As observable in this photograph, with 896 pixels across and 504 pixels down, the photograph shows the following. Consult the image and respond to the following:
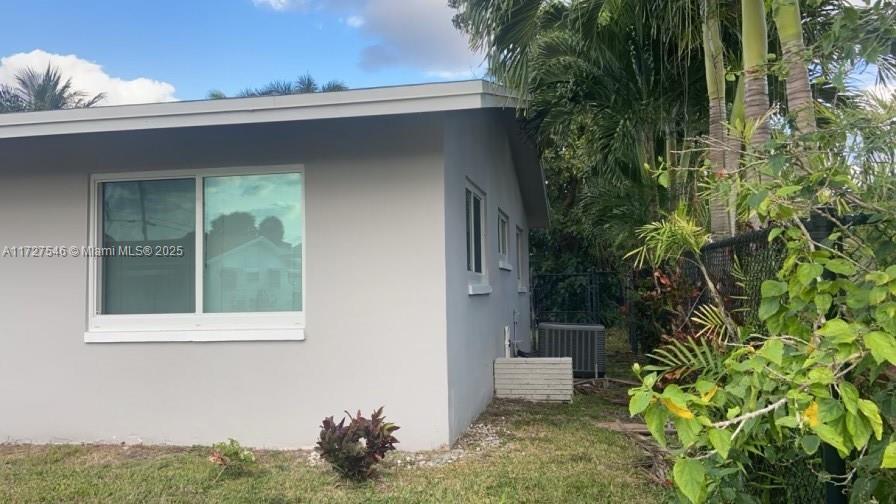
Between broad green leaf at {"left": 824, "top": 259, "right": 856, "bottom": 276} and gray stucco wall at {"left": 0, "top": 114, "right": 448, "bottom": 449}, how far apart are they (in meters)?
3.67

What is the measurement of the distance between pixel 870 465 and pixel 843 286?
0.54 m

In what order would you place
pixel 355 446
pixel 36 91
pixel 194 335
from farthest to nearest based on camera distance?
pixel 36 91
pixel 194 335
pixel 355 446

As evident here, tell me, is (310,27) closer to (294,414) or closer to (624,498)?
(294,414)

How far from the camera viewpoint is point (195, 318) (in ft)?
18.3

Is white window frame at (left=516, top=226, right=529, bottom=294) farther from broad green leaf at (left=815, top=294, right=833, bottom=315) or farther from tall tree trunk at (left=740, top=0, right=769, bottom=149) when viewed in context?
broad green leaf at (left=815, top=294, right=833, bottom=315)

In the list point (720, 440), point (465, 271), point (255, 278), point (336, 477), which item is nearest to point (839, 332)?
point (720, 440)

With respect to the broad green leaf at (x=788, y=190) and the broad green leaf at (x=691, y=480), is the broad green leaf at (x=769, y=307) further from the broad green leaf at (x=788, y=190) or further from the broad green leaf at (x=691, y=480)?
the broad green leaf at (x=691, y=480)

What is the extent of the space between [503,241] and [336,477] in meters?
6.20

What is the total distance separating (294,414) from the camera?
5.39 meters

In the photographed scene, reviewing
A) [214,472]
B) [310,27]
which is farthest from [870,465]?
[310,27]

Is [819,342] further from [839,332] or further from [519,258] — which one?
[519,258]

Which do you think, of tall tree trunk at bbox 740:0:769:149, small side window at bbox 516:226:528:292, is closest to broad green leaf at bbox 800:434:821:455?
tall tree trunk at bbox 740:0:769:149

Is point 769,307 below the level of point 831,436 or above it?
above

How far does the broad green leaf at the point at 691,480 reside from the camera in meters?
1.64
